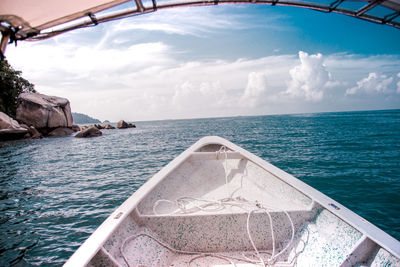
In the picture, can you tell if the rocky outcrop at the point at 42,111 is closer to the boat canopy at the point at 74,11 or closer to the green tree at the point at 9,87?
the green tree at the point at 9,87

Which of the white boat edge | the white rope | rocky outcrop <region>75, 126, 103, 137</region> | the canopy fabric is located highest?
the canopy fabric

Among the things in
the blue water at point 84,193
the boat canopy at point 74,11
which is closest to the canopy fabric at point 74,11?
Answer: the boat canopy at point 74,11

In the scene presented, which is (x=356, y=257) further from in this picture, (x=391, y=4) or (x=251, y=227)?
(x=391, y=4)

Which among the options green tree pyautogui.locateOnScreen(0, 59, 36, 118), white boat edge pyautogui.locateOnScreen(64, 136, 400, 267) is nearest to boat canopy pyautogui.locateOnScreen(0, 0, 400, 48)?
white boat edge pyautogui.locateOnScreen(64, 136, 400, 267)

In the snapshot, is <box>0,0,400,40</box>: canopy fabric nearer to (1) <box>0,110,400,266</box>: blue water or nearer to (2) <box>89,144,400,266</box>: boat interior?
(2) <box>89,144,400,266</box>: boat interior

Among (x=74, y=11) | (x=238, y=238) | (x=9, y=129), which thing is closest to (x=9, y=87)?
(x=9, y=129)

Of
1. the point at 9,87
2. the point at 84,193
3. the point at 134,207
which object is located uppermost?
the point at 9,87

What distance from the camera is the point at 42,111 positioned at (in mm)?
30859

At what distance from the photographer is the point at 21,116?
3009cm

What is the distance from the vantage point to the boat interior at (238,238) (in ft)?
6.46

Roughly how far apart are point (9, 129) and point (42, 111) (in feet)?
20.2

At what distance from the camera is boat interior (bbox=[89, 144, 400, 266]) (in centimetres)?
197

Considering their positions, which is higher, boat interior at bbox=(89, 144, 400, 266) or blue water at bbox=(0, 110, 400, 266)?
boat interior at bbox=(89, 144, 400, 266)

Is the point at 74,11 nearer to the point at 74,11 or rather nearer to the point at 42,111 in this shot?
the point at 74,11
